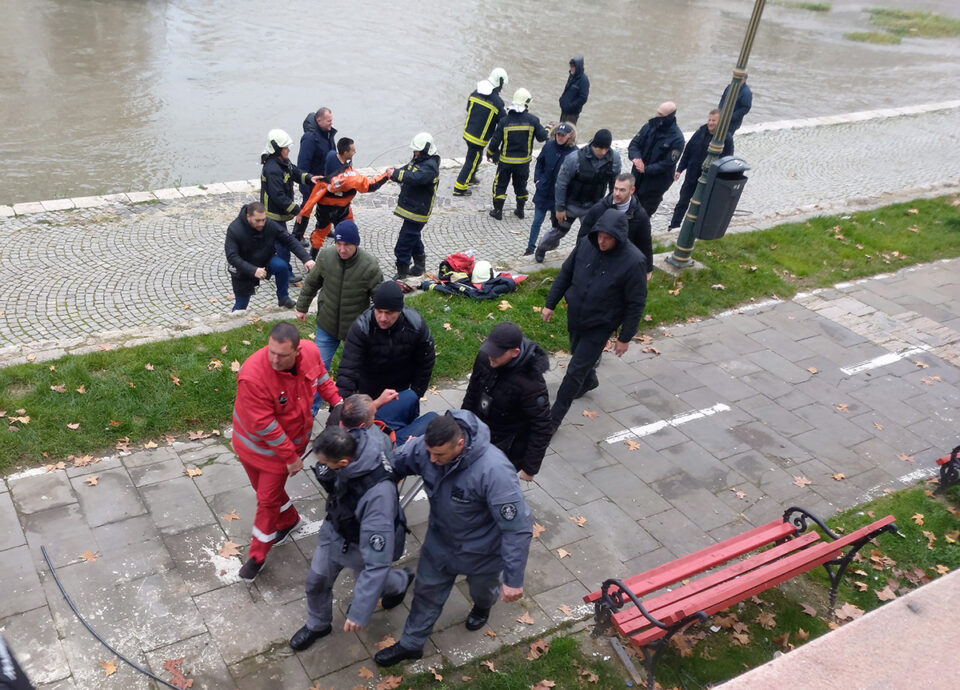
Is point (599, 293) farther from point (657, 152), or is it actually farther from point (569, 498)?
point (657, 152)

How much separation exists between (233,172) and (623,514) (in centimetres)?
998

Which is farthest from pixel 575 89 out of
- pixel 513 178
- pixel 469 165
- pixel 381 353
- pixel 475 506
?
pixel 475 506

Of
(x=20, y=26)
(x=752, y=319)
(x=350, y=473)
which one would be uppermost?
(x=350, y=473)

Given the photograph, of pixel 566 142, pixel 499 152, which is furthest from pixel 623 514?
pixel 499 152

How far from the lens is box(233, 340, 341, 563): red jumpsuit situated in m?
4.54

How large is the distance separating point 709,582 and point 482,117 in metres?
8.59

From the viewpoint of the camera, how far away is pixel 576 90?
14.1m

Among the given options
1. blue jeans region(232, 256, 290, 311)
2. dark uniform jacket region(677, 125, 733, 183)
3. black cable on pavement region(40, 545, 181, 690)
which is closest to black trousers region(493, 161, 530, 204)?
dark uniform jacket region(677, 125, 733, 183)

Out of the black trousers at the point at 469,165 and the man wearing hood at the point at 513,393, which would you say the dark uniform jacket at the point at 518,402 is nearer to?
the man wearing hood at the point at 513,393

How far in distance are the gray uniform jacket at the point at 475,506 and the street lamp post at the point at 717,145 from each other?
600 cm

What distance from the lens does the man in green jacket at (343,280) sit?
5992 millimetres

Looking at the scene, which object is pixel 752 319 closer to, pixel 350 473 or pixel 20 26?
pixel 350 473

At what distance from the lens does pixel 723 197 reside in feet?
29.2

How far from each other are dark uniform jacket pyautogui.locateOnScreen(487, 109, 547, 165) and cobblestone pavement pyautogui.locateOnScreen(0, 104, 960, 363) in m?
1.02
